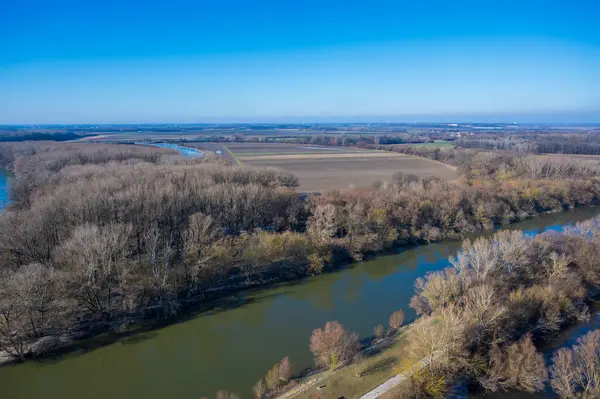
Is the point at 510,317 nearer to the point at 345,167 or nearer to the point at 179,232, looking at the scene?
the point at 179,232

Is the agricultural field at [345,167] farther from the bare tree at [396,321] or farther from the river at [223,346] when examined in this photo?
the bare tree at [396,321]

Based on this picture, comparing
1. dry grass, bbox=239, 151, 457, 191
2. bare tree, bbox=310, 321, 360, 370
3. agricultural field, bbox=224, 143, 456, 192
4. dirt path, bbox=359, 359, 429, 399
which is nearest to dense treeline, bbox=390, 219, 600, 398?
dirt path, bbox=359, 359, 429, 399

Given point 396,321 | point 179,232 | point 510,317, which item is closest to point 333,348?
point 396,321

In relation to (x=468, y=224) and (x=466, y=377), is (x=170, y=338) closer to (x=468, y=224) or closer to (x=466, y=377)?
(x=466, y=377)

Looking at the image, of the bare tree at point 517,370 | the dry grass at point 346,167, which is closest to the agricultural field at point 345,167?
the dry grass at point 346,167

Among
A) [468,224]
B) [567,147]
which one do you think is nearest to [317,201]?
[468,224]

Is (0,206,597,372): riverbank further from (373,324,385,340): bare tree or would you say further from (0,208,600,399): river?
(373,324,385,340): bare tree
